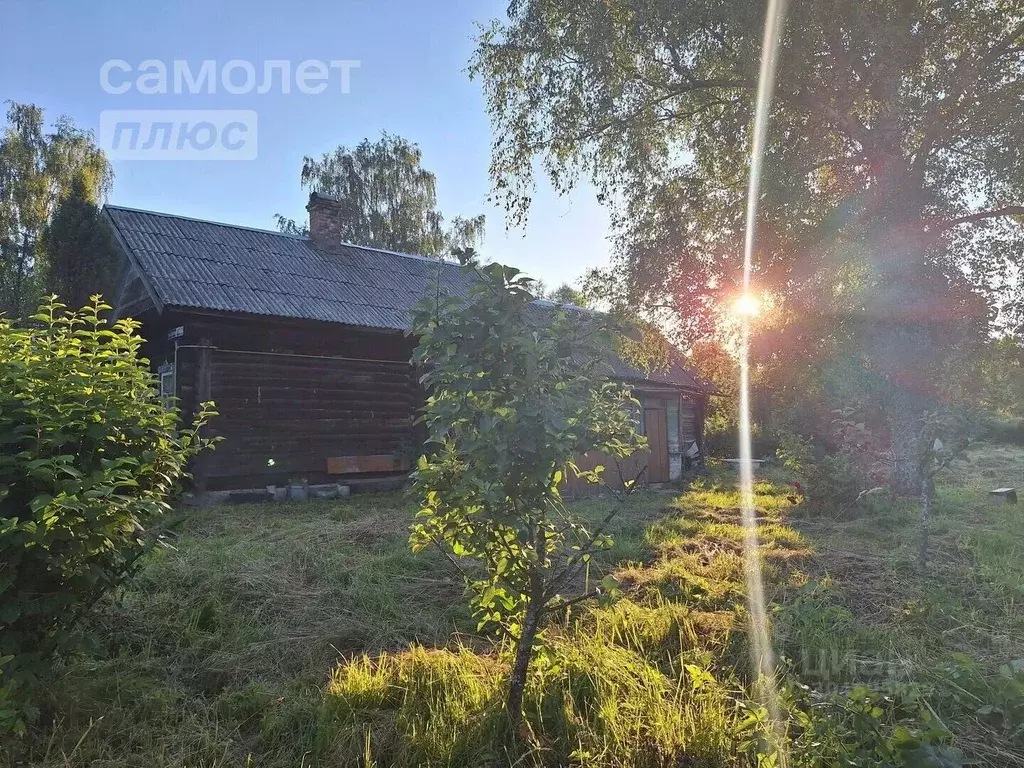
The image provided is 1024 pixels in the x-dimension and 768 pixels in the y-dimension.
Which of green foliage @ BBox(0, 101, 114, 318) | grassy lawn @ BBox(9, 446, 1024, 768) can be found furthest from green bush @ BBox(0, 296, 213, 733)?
green foliage @ BBox(0, 101, 114, 318)

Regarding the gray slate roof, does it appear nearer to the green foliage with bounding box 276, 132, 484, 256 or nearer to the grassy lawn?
the grassy lawn

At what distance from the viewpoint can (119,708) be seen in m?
2.66

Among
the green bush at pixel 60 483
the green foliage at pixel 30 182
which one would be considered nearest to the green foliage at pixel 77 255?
the green foliage at pixel 30 182

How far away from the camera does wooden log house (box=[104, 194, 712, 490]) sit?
9812 mm

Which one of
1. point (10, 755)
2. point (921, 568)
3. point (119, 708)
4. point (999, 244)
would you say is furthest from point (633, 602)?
point (999, 244)

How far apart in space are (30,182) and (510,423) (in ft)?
89.2

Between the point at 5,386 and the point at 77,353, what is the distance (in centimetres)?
27

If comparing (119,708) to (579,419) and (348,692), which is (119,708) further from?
(579,419)

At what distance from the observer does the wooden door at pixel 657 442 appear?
14.1 metres

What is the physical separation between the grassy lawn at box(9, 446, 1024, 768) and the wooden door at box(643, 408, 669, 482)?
813 centimetres

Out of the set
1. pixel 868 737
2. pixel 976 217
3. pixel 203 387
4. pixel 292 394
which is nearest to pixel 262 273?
pixel 292 394

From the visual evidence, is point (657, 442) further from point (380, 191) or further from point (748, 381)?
point (380, 191)

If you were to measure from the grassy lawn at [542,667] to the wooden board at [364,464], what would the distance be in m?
4.88

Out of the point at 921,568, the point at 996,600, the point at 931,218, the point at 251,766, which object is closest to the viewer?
the point at 251,766
